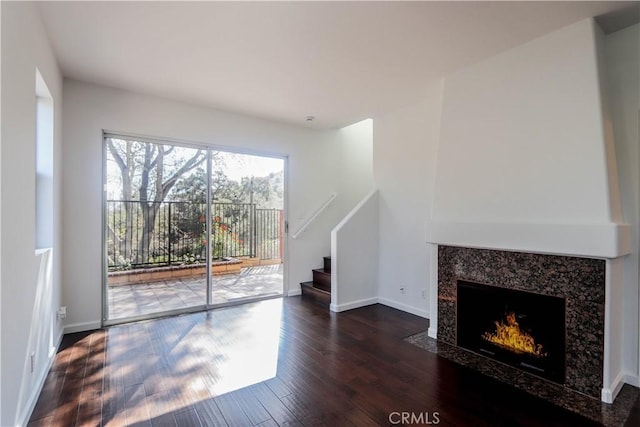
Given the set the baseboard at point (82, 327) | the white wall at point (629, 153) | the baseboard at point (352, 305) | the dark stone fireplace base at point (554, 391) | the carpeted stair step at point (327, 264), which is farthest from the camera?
the carpeted stair step at point (327, 264)

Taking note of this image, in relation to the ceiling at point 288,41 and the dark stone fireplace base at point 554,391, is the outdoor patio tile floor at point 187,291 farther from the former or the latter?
the dark stone fireplace base at point 554,391

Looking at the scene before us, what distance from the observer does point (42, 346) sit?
2.32 m

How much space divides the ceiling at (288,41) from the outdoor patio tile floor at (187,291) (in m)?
2.32

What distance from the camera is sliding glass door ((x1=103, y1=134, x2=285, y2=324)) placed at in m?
3.62

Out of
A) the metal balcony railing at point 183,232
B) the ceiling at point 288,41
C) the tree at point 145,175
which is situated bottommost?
the metal balcony railing at point 183,232

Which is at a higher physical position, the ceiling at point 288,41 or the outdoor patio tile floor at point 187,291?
the ceiling at point 288,41

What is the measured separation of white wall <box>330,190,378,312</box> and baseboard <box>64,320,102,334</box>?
8.74 feet

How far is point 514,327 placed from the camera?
Answer: 8.58 ft

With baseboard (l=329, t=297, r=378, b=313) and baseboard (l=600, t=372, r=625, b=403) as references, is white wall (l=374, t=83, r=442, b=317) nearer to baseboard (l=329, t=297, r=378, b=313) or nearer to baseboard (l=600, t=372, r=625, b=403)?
baseboard (l=329, t=297, r=378, b=313)

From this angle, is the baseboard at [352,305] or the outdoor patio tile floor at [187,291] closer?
the outdoor patio tile floor at [187,291]

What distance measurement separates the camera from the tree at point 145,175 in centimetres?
363

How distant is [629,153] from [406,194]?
6.82 ft

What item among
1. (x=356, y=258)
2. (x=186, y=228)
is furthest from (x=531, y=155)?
(x=186, y=228)

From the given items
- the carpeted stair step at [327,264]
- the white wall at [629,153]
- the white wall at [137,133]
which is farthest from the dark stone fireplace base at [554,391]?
the white wall at [137,133]
